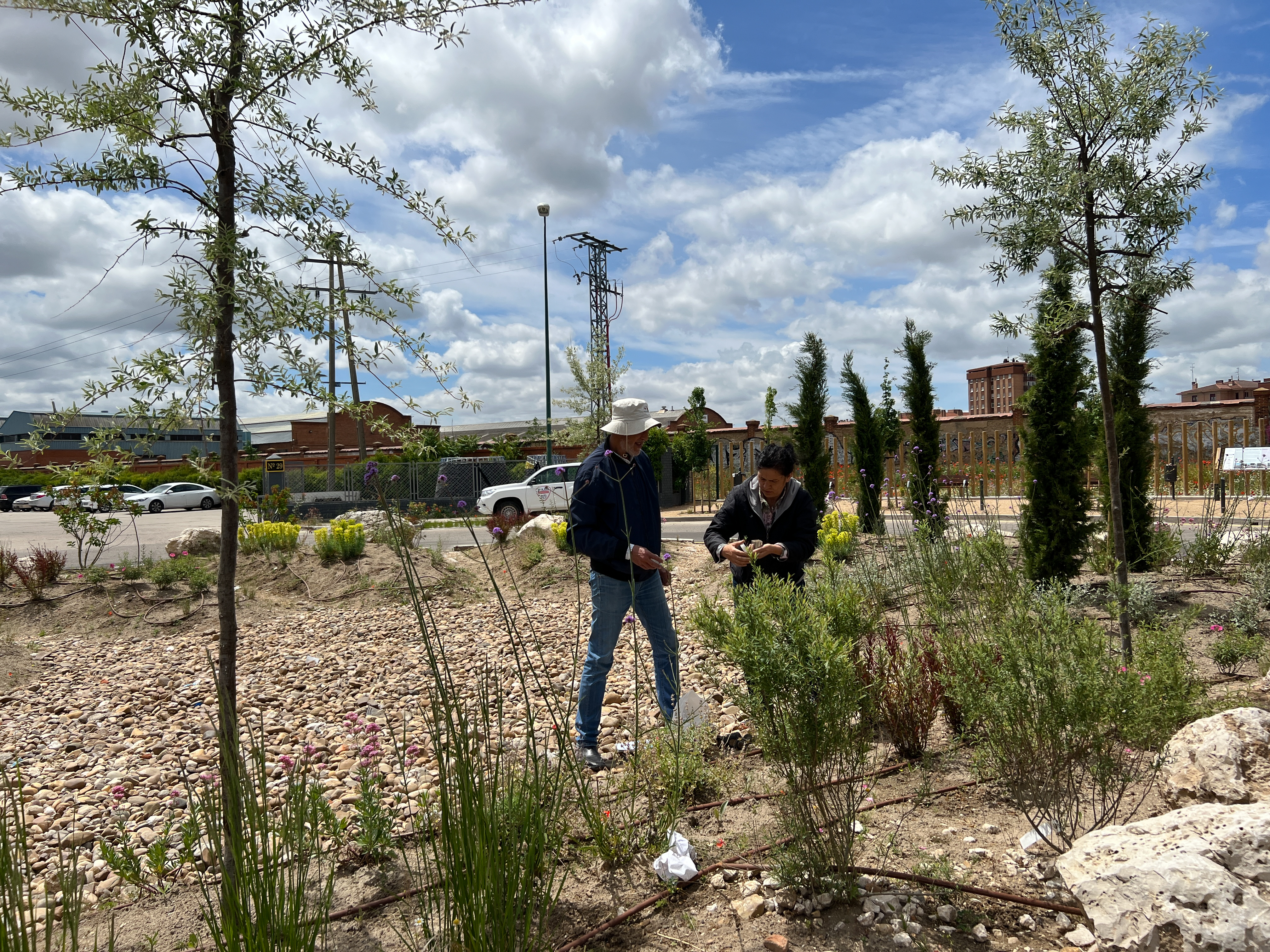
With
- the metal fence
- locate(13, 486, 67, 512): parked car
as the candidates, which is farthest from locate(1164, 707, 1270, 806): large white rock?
locate(13, 486, 67, 512): parked car

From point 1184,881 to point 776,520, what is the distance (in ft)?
7.42

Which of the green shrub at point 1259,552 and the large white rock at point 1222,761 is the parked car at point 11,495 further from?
the large white rock at point 1222,761

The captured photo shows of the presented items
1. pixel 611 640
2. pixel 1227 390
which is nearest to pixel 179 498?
pixel 611 640

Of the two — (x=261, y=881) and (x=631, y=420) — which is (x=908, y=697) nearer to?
(x=631, y=420)

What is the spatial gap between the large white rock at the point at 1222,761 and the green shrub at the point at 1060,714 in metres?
0.07

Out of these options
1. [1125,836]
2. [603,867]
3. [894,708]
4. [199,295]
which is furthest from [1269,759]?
[199,295]

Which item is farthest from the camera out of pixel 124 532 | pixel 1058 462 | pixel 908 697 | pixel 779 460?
pixel 124 532

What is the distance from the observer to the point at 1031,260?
4.38m

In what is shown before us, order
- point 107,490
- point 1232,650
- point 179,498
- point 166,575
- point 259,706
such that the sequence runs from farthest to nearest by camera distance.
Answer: point 179,498 → point 166,575 → point 107,490 → point 1232,650 → point 259,706

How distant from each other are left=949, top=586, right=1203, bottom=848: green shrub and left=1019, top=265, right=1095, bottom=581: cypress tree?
153 inches

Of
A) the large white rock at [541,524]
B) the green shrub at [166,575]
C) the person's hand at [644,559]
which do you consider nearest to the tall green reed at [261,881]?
the person's hand at [644,559]

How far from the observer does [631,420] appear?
335cm

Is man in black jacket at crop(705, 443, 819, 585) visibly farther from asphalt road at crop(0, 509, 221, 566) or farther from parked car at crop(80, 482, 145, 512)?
asphalt road at crop(0, 509, 221, 566)

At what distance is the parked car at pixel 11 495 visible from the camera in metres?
34.8
